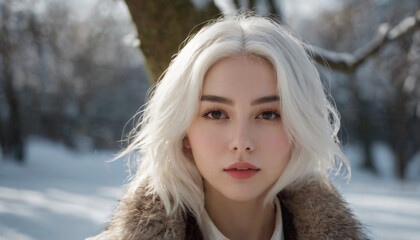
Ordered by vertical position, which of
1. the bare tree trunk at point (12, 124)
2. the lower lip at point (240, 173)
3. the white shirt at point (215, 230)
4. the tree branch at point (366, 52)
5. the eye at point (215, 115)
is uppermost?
the bare tree trunk at point (12, 124)

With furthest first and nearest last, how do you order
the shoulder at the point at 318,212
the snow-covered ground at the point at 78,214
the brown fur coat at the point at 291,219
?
1. the snow-covered ground at the point at 78,214
2. the shoulder at the point at 318,212
3. the brown fur coat at the point at 291,219

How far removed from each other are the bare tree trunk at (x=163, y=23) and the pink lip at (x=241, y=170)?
1121 mm

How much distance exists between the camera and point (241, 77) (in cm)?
160

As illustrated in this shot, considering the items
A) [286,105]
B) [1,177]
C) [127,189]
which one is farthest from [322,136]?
[1,177]

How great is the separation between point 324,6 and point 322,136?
15.4m

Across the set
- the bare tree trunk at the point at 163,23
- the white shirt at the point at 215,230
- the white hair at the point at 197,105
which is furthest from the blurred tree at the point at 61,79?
the white shirt at the point at 215,230

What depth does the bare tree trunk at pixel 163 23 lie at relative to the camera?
243 cm

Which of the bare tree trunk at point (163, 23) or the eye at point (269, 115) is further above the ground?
the bare tree trunk at point (163, 23)

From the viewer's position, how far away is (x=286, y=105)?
5.27 feet

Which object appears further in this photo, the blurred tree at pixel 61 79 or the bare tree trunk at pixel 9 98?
the blurred tree at pixel 61 79

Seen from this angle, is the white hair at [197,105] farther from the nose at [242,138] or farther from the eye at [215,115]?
the nose at [242,138]

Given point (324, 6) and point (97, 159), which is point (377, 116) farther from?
point (97, 159)

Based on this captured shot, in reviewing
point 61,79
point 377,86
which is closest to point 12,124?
point 61,79

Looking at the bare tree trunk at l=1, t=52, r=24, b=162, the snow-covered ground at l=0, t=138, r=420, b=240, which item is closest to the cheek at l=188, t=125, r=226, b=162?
the snow-covered ground at l=0, t=138, r=420, b=240
